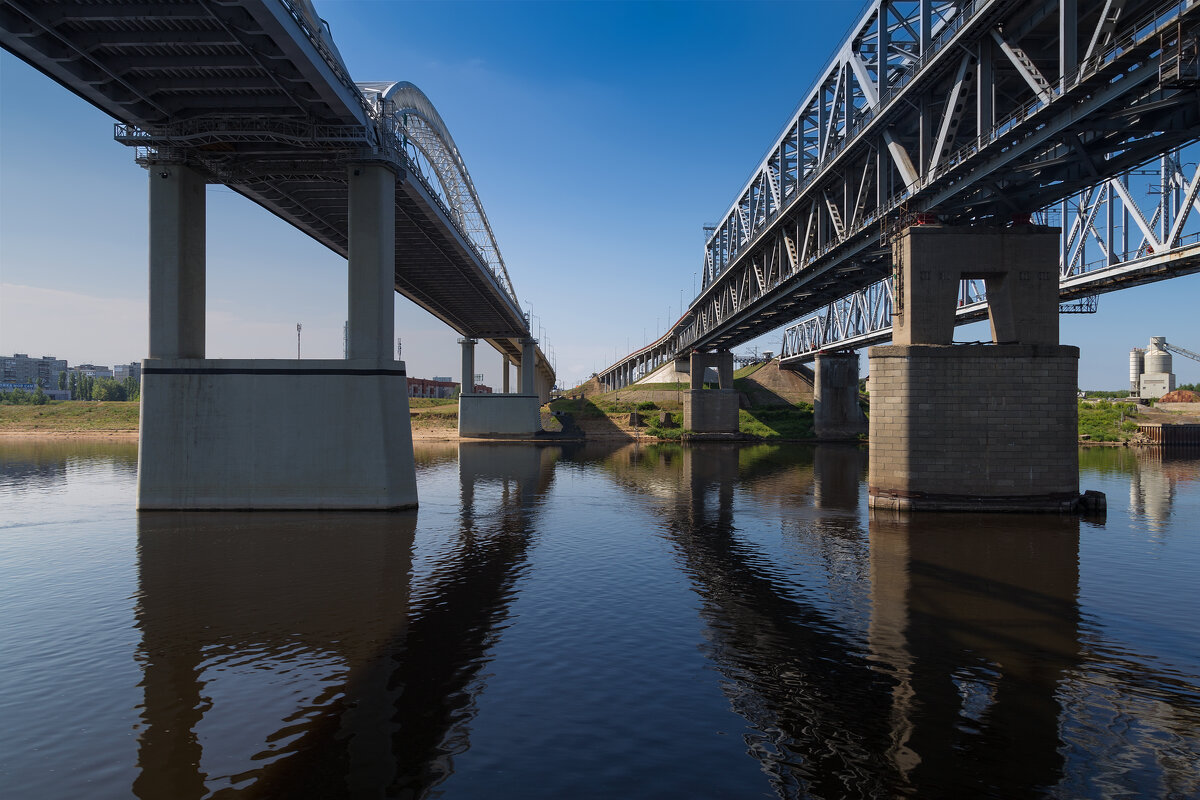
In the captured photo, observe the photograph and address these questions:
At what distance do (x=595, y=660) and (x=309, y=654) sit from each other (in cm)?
571

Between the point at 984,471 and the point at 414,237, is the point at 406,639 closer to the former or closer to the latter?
the point at 984,471

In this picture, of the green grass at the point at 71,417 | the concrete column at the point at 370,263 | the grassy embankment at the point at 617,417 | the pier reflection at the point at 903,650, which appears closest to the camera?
the pier reflection at the point at 903,650

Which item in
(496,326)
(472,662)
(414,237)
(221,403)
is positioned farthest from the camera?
(496,326)

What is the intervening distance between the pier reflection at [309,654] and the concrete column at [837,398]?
7716 cm

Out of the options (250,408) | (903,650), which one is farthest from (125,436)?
(903,650)

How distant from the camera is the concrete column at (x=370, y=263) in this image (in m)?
29.9

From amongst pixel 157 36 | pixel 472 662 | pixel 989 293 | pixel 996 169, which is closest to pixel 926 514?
pixel 989 293

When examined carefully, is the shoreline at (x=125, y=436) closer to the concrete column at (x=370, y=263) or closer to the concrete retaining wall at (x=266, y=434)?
the concrete retaining wall at (x=266, y=434)

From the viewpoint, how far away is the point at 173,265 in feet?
95.0

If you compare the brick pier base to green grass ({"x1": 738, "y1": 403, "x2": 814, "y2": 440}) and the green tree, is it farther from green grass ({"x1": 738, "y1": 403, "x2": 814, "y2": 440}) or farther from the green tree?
the green tree

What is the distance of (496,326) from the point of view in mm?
95625

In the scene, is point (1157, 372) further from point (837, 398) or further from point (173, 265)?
point (173, 265)

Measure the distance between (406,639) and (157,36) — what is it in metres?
21.7

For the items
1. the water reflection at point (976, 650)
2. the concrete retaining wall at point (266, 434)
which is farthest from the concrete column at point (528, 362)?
the water reflection at point (976, 650)
